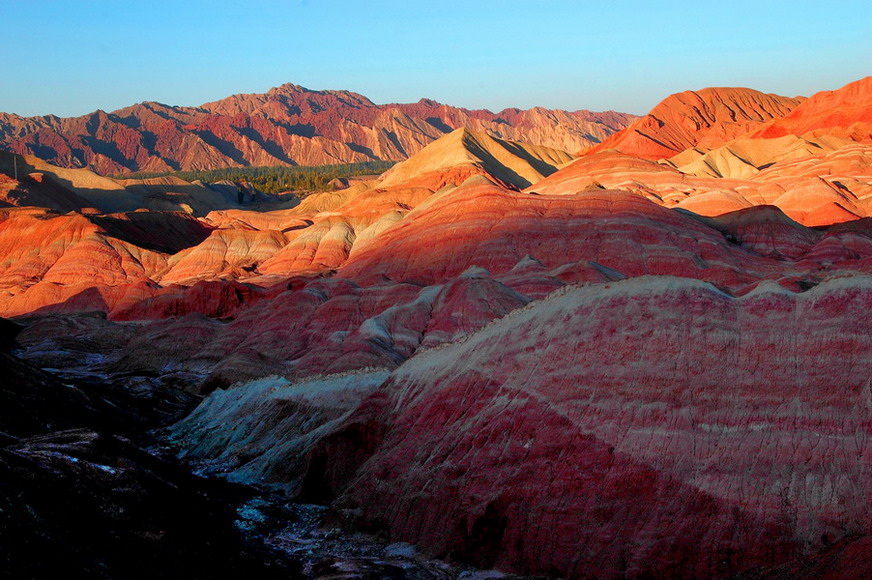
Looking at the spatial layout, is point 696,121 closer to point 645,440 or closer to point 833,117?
point 833,117

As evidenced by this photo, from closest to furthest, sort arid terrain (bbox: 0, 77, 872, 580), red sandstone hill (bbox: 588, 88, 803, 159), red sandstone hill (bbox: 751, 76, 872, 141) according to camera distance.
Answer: arid terrain (bbox: 0, 77, 872, 580) < red sandstone hill (bbox: 751, 76, 872, 141) < red sandstone hill (bbox: 588, 88, 803, 159)

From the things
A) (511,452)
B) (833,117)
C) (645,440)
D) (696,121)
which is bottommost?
(511,452)

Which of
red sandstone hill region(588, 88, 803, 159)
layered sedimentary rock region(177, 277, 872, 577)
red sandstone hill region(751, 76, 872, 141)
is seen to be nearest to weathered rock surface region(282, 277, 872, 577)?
layered sedimentary rock region(177, 277, 872, 577)

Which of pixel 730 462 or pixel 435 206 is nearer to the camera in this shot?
pixel 730 462

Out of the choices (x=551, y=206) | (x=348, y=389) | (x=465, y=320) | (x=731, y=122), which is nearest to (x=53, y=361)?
(x=465, y=320)

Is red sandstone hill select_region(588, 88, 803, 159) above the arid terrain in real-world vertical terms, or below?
above

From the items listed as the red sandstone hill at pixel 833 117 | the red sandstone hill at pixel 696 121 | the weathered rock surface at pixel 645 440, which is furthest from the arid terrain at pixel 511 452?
the red sandstone hill at pixel 696 121

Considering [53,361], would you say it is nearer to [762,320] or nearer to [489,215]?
[489,215]

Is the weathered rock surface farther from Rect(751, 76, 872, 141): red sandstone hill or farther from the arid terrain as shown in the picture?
Rect(751, 76, 872, 141): red sandstone hill

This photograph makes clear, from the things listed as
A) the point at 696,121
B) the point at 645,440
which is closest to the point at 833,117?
the point at 696,121
